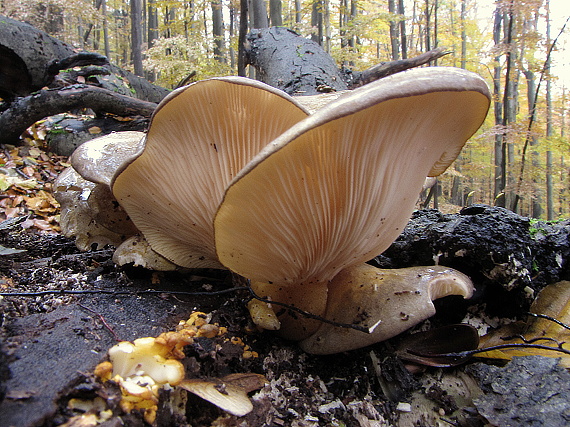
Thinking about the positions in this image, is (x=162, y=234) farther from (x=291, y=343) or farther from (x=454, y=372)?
(x=454, y=372)

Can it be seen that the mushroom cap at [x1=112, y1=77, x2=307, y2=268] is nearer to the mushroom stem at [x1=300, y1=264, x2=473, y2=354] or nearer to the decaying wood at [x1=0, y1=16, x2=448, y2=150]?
the mushroom stem at [x1=300, y1=264, x2=473, y2=354]

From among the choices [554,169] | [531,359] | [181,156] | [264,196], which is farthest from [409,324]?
[554,169]

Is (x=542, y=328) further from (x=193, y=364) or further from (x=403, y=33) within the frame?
(x=403, y=33)

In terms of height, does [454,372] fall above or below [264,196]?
below

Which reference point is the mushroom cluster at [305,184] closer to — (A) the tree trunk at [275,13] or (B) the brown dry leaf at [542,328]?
(B) the brown dry leaf at [542,328]

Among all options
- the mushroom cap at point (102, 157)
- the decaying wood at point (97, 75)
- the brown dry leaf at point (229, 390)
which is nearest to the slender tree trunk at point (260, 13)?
the decaying wood at point (97, 75)

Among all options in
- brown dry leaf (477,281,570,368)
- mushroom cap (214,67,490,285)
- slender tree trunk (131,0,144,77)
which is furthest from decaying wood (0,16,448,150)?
slender tree trunk (131,0,144,77)

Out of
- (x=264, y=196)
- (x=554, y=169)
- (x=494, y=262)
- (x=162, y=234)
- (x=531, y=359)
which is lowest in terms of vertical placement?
(x=554, y=169)

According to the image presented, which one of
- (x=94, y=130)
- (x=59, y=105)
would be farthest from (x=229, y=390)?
(x=94, y=130)
